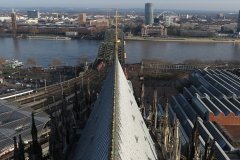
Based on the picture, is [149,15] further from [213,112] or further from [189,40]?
[213,112]

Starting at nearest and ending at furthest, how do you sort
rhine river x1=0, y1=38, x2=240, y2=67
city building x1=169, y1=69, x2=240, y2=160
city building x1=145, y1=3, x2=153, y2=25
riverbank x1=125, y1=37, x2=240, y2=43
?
1. city building x1=169, y1=69, x2=240, y2=160
2. rhine river x1=0, y1=38, x2=240, y2=67
3. riverbank x1=125, y1=37, x2=240, y2=43
4. city building x1=145, y1=3, x2=153, y2=25

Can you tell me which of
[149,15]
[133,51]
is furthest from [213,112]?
[149,15]

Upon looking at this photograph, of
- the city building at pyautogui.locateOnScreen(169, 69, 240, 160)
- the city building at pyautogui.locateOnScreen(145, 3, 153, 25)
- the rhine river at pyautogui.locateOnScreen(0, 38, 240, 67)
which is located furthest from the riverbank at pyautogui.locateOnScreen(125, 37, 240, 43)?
the city building at pyautogui.locateOnScreen(169, 69, 240, 160)

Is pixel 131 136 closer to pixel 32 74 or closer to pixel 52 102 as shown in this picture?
pixel 52 102

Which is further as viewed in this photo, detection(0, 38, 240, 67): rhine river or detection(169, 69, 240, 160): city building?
detection(0, 38, 240, 67): rhine river

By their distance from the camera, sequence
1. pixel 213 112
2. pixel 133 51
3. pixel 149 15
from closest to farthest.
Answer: pixel 213 112 → pixel 133 51 → pixel 149 15

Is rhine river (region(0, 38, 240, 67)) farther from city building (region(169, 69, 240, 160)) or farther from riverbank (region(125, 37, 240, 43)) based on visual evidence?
city building (region(169, 69, 240, 160))

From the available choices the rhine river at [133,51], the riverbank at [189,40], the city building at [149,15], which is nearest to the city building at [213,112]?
the rhine river at [133,51]

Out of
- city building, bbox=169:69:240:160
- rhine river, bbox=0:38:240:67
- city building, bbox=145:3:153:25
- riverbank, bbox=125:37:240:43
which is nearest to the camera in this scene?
city building, bbox=169:69:240:160
